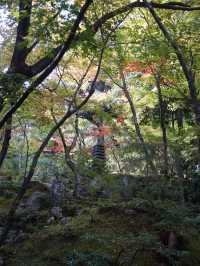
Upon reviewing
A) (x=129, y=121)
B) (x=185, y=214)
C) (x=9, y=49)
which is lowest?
(x=185, y=214)

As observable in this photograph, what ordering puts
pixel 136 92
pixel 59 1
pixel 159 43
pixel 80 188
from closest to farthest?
pixel 59 1, pixel 159 43, pixel 136 92, pixel 80 188

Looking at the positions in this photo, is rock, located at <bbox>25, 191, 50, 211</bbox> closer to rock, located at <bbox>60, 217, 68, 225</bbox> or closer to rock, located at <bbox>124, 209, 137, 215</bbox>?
rock, located at <bbox>60, 217, 68, 225</bbox>

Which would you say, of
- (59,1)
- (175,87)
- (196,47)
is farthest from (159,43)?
(59,1)

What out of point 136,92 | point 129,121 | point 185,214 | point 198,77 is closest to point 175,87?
point 198,77

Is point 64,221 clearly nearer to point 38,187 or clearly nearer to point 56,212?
point 56,212

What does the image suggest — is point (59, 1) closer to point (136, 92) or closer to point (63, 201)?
point (63, 201)

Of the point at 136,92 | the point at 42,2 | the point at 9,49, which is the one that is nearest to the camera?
the point at 42,2

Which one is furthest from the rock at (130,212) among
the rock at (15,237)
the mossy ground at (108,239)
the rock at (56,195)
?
the rock at (56,195)

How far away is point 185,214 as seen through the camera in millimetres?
5461

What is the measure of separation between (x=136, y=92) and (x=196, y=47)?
3068mm

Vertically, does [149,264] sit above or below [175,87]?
below

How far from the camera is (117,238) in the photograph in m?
4.78

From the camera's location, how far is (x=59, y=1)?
4867 mm

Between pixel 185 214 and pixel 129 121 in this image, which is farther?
pixel 129 121
